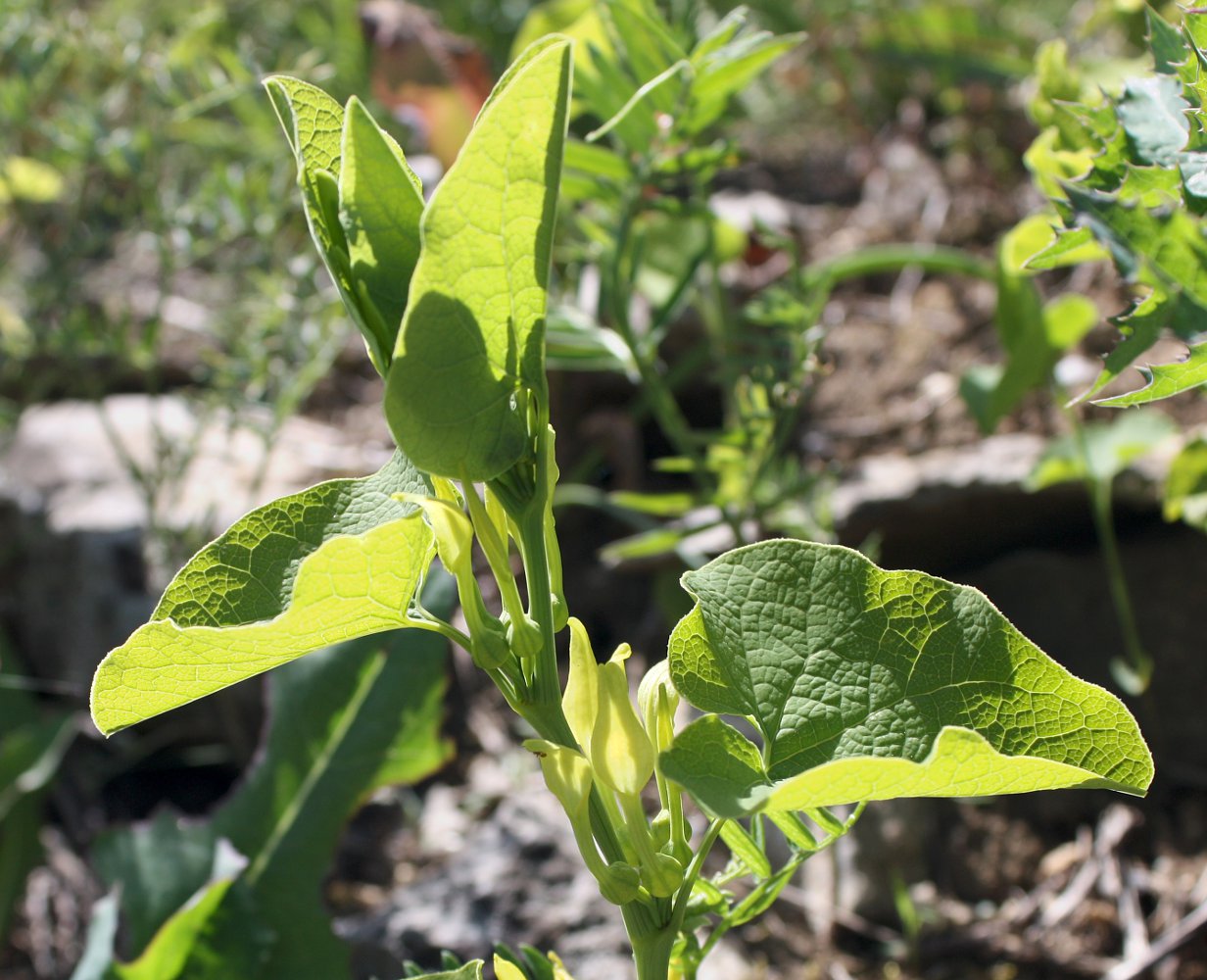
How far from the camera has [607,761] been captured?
64cm

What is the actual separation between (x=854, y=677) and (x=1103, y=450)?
113 cm

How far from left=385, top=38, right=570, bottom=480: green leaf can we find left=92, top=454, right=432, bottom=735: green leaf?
0.17 ft

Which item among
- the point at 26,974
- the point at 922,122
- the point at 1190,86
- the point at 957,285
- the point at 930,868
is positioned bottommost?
the point at 930,868

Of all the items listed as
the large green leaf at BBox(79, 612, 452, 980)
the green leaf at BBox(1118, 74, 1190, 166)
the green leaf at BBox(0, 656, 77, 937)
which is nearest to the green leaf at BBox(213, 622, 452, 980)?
the large green leaf at BBox(79, 612, 452, 980)

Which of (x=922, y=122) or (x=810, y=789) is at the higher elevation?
(x=810, y=789)

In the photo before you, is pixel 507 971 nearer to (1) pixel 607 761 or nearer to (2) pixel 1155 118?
(1) pixel 607 761

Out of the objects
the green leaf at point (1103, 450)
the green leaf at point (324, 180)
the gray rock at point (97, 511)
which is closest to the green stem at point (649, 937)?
the green leaf at point (324, 180)

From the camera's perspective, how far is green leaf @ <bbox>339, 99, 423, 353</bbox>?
560 millimetres

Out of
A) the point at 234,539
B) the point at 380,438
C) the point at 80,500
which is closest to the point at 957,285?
the point at 380,438

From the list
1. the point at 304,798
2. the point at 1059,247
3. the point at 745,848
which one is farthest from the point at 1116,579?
the point at 304,798

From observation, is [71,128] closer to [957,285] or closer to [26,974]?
[26,974]

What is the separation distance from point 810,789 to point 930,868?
1186 mm

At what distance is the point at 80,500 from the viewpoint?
2293 mm

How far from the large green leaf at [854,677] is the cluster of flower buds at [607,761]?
33mm
